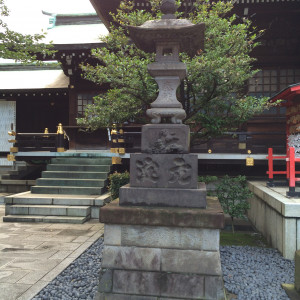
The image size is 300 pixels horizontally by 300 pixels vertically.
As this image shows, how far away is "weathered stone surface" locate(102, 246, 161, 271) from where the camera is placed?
412 cm

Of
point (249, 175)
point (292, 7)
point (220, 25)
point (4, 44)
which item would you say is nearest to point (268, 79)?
point (292, 7)

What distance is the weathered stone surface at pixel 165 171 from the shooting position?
4500mm

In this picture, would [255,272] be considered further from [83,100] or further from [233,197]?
[83,100]

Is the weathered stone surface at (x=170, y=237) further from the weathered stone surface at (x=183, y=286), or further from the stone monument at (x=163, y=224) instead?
the weathered stone surface at (x=183, y=286)

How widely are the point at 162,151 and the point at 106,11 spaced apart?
10246mm

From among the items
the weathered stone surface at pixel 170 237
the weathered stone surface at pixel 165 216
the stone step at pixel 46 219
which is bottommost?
the stone step at pixel 46 219

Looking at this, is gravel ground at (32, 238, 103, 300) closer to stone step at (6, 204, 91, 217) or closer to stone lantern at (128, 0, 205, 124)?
stone lantern at (128, 0, 205, 124)

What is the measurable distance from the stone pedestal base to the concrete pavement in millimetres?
1335

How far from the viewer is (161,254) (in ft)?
13.5

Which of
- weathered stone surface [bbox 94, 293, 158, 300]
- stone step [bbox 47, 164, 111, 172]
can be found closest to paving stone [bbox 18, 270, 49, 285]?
weathered stone surface [bbox 94, 293, 158, 300]

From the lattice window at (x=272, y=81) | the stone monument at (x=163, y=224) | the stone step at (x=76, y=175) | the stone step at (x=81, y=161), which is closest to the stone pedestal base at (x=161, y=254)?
the stone monument at (x=163, y=224)

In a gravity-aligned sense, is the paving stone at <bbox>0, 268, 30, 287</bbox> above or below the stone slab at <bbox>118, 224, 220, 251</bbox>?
below

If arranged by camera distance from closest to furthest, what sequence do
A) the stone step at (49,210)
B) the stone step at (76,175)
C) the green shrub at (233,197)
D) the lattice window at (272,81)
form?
the green shrub at (233,197)
the stone step at (49,210)
the stone step at (76,175)
the lattice window at (272,81)

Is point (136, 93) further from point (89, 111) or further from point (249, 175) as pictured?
point (249, 175)
